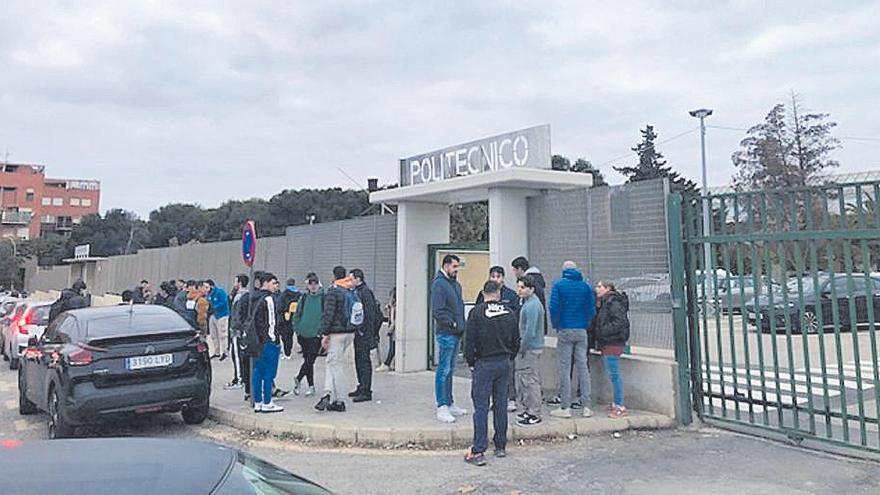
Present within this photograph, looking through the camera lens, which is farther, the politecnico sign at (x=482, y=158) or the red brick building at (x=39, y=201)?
the red brick building at (x=39, y=201)

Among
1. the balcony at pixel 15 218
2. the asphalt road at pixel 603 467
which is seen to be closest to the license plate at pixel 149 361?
the asphalt road at pixel 603 467

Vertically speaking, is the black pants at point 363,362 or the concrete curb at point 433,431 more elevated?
the black pants at point 363,362

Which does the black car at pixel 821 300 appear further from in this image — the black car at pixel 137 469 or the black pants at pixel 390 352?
the black pants at pixel 390 352

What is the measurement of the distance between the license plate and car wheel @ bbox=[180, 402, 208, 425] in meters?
0.90

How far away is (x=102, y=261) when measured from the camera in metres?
33.5

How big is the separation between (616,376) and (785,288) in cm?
222

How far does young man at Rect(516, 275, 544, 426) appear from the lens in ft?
25.7

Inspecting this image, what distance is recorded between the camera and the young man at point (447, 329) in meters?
8.09

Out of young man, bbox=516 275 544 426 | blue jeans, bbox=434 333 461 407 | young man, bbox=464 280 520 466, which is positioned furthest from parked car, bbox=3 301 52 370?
young man, bbox=464 280 520 466

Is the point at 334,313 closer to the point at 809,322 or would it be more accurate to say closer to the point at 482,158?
the point at 482,158

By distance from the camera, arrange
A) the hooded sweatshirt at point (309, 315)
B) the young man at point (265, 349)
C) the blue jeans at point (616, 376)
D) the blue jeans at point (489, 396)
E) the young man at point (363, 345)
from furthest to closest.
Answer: the hooded sweatshirt at point (309, 315), the young man at point (363, 345), the young man at point (265, 349), the blue jeans at point (616, 376), the blue jeans at point (489, 396)

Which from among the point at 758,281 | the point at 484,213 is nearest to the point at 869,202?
the point at 758,281

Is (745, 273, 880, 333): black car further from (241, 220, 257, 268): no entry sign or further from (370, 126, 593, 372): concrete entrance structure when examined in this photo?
(241, 220, 257, 268): no entry sign

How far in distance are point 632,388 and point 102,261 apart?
3163 cm
